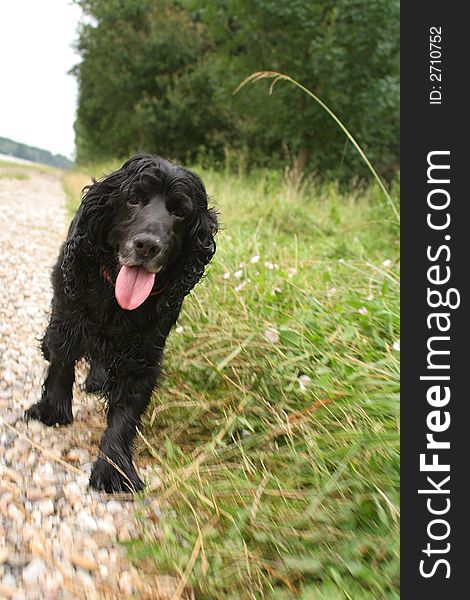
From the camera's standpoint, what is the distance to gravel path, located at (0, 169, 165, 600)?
1582 millimetres

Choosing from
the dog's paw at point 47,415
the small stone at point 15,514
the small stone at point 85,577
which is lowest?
the small stone at point 85,577

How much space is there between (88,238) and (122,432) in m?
0.84

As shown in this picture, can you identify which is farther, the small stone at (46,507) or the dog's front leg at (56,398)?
the dog's front leg at (56,398)

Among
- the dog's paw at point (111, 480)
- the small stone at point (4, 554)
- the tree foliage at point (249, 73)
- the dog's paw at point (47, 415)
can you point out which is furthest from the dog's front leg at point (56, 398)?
the tree foliage at point (249, 73)

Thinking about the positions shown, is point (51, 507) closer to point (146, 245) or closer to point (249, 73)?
point (146, 245)

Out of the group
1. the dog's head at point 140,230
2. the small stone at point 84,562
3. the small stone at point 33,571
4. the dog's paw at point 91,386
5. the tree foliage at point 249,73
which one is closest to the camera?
the small stone at point 33,571

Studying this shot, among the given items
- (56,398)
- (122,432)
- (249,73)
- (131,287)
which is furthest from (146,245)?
(249,73)

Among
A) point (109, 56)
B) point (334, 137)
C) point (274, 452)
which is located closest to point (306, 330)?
point (274, 452)

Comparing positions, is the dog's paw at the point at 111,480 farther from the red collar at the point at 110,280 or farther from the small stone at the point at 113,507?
the red collar at the point at 110,280

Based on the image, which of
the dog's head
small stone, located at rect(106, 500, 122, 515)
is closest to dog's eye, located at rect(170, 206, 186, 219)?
the dog's head

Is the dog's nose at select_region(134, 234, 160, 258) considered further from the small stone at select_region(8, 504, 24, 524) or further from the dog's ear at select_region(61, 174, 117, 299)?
the small stone at select_region(8, 504, 24, 524)

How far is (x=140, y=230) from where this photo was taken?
215 cm

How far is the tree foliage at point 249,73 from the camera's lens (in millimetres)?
10133

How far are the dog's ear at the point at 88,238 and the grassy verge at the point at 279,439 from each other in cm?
75
